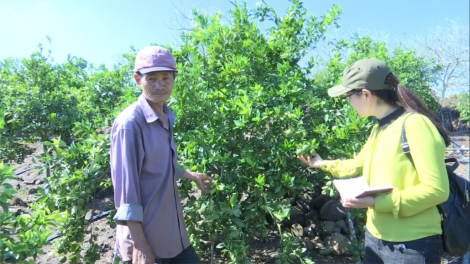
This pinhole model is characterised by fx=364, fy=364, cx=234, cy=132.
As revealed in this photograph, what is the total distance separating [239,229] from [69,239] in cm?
128

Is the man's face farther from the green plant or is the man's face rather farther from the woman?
the woman

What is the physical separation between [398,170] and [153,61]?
1425mm

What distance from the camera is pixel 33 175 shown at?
789 cm

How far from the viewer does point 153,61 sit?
198 centimetres

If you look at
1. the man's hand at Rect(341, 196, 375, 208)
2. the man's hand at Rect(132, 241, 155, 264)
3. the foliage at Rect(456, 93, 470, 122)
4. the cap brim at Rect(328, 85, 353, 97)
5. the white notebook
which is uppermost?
the foliage at Rect(456, 93, 470, 122)

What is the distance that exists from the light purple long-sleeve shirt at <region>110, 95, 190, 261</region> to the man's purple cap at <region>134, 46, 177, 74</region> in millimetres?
177

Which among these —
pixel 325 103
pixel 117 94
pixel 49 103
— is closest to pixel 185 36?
pixel 325 103

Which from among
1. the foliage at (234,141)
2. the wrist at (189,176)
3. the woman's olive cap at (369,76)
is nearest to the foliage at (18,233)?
the foliage at (234,141)

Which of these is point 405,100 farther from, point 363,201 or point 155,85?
point 155,85

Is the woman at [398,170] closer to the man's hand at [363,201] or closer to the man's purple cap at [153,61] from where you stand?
the man's hand at [363,201]

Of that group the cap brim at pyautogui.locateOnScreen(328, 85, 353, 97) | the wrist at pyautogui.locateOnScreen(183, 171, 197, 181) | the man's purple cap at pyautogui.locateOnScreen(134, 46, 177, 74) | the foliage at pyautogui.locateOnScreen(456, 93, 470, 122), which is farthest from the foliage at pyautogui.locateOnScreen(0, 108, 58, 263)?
the foliage at pyautogui.locateOnScreen(456, 93, 470, 122)

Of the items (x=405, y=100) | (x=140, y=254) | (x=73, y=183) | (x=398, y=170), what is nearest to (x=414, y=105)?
(x=405, y=100)

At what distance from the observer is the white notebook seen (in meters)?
1.88

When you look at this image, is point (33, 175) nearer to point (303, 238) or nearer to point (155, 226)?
point (303, 238)
